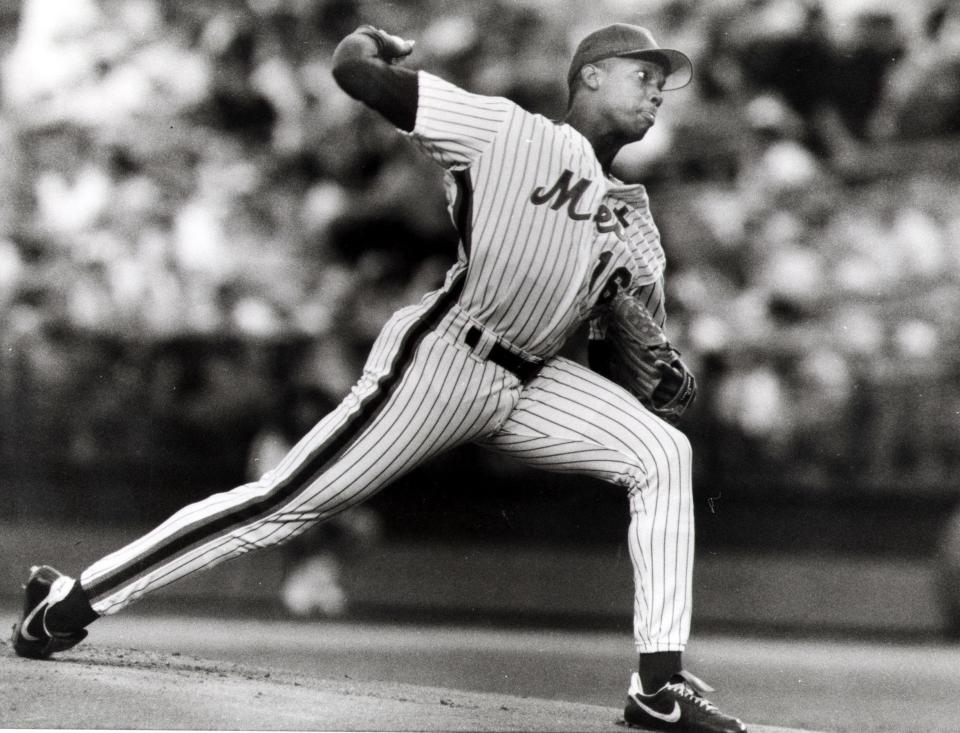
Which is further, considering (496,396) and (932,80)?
(932,80)

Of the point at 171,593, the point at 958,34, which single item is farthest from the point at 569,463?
the point at 958,34

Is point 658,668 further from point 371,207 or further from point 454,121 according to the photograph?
point 371,207

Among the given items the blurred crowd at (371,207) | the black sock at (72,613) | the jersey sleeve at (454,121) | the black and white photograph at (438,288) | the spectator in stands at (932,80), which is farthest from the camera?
the spectator in stands at (932,80)

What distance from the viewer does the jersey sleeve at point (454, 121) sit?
2.44 m

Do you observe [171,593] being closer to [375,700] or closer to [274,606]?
[274,606]

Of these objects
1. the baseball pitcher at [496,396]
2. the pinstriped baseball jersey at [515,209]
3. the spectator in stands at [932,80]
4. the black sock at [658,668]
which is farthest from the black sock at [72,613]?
the spectator in stands at [932,80]

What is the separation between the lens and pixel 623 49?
2.70 meters

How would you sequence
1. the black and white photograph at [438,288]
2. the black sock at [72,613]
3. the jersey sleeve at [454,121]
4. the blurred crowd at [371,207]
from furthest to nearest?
the blurred crowd at [371,207] < the black and white photograph at [438,288] < the black sock at [72,613] < the jersey sleeve at [454,121]

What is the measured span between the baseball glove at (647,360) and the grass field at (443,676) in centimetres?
70

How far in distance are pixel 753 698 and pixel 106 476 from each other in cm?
190

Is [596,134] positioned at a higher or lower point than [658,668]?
higher

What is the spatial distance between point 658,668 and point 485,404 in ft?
2.07

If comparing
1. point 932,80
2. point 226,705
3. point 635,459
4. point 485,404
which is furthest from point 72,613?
point 932,80

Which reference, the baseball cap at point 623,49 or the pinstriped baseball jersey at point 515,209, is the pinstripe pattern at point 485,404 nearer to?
the pinstriped baseball jersey at point 515,209
